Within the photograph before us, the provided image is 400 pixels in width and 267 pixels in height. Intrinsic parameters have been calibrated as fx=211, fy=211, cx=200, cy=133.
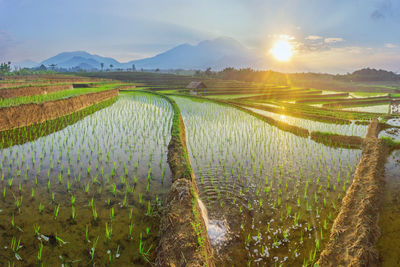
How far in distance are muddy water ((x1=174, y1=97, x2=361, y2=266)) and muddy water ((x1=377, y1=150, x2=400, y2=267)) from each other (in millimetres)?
853

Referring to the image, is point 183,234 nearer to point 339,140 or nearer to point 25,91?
point 339,140

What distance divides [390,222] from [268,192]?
8.25 ft

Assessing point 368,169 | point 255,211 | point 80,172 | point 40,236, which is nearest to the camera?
point 40,236

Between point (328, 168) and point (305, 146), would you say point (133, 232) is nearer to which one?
point (328, 168)

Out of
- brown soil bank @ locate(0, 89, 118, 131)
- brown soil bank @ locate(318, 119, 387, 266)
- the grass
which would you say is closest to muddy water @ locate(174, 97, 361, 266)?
brown soil bank @ locate(318, 119, 387, 266)

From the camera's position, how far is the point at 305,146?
29.8 ft

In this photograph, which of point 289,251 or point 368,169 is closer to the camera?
point 289,251

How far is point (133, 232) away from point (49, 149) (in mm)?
5631

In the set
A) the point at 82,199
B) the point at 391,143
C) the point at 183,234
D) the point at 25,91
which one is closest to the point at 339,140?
the point at 391,143

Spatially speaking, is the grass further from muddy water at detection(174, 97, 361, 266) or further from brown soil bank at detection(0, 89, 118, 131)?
brown soil bank at detection(0, 89, 118, 131)

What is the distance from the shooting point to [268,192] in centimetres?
541

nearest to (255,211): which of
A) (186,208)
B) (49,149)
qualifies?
(186,208)

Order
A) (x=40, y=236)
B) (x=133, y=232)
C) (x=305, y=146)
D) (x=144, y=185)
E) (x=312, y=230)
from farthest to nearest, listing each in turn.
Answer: (x=305, y=146), (x=144, y=185), (x=312, y=230), (x=133, y=232), (x=40, y=236)

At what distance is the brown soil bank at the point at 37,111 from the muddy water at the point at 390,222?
13.4 metres
